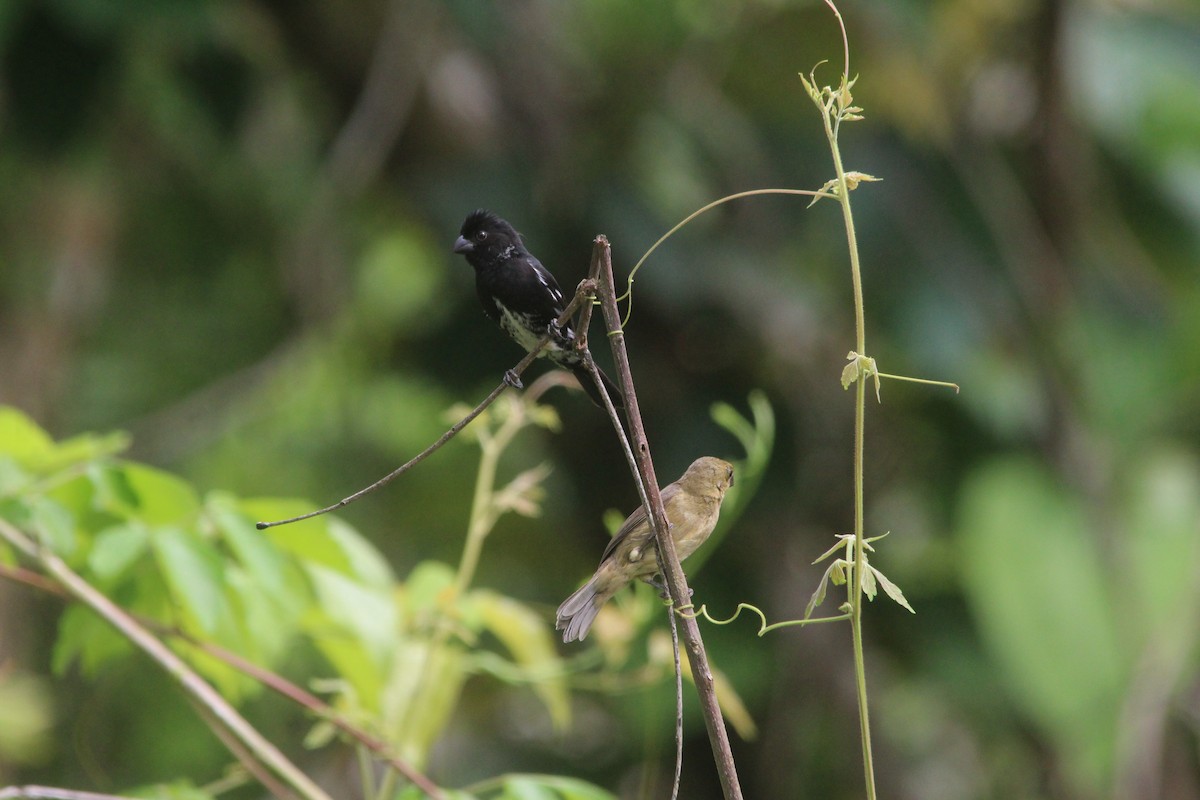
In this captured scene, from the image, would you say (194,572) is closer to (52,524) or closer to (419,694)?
(52,524)

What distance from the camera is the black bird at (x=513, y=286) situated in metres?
1.86

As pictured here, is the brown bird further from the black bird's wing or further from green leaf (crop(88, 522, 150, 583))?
green leaf (crop(88, 522, 150, 583))

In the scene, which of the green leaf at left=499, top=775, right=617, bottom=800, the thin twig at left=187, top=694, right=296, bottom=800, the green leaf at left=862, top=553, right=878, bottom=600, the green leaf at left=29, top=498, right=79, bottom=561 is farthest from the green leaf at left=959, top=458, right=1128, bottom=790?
the green leaf at left=862, top=553, right=878, bottom=600

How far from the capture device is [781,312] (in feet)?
16.9

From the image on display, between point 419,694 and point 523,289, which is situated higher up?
point 523,289

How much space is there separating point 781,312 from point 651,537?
3830 millimetres

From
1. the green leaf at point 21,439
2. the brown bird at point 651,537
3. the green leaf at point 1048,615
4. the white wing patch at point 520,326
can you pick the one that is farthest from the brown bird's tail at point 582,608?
the green leaf at point 1048,615

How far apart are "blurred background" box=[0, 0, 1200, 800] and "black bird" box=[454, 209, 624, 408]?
2724mm

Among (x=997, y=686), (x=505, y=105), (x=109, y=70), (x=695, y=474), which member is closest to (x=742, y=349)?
(x=505, y=105)

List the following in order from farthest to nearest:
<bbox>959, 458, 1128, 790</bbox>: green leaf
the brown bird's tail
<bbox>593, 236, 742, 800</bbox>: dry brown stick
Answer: <bbox>959, 458, 1128, 790</bbox>: green leaf < the brown bird's tail < <bbox>593, 236, 742, 800</bbox>: dry brown stick

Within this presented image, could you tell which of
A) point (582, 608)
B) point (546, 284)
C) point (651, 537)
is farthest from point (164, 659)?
point (651, 537)

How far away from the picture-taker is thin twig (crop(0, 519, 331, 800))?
1.92 metres

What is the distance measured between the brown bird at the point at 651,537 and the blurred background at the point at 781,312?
2.92 meters

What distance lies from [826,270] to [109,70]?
324 cm
